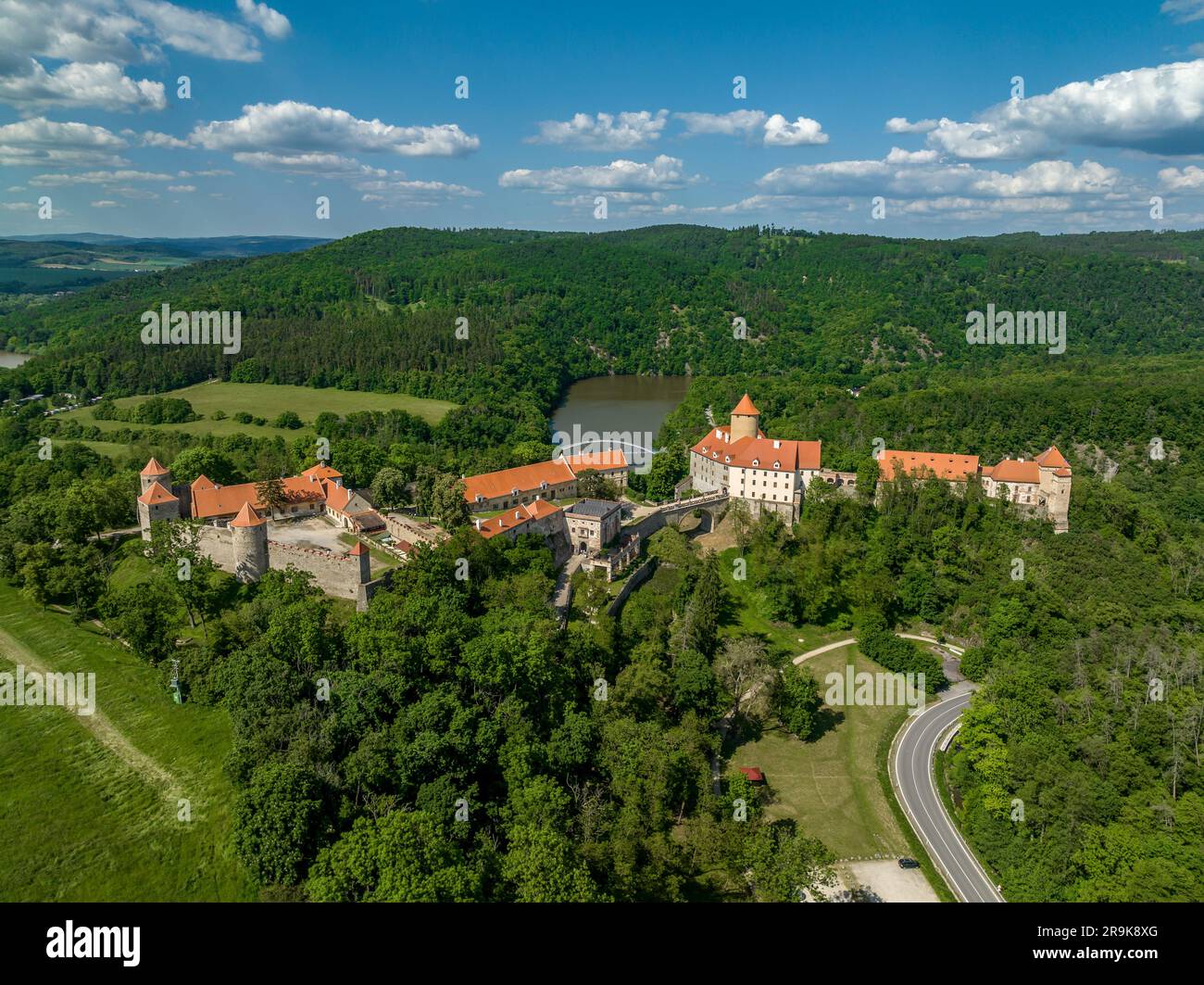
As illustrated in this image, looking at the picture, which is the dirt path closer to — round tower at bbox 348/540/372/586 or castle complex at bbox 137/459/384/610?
castle complex at bbox 137/459/384/610

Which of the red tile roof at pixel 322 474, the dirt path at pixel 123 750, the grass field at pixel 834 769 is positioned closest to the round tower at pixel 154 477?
the red tile roof at pixel 322 474

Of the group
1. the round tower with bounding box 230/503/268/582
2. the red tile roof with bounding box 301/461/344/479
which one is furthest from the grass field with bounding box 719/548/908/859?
the red tile roof with bounding box 301/461/344/479

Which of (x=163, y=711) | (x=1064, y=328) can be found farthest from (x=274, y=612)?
(x=1064, y=328)

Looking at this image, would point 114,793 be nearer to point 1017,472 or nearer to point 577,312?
point 1017,472

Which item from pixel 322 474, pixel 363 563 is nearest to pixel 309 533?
pixel 363 563

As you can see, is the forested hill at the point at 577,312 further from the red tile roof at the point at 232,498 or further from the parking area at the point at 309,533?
the parking area at the point at 309,533

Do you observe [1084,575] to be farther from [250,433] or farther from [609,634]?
[250,433]
